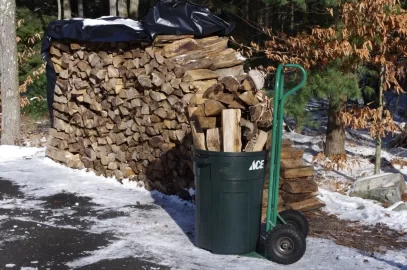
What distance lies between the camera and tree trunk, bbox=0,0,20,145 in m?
11.9

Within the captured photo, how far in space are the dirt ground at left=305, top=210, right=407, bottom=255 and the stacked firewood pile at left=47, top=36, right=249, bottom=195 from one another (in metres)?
1.70

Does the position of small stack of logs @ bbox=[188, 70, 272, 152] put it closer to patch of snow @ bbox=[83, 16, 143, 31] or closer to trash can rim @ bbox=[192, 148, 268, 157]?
trash can rim @ bbox=[192, 148, 268, 157]

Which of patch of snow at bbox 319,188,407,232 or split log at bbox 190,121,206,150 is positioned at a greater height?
split log at bbox 190,121,206,150

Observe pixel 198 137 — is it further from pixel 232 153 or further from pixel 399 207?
pixel 399 207

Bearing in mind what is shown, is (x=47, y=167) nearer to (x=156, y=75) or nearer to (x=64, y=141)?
(x=64, y=141)

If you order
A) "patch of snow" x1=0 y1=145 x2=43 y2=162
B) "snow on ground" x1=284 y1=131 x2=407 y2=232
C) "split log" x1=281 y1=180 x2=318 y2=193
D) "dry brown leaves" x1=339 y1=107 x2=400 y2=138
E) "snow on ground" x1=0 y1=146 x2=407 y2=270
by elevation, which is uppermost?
"dry brown leaves" x1=339 y1=107 x2=400 y2=138

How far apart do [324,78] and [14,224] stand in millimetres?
4972

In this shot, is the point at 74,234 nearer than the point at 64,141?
Yes

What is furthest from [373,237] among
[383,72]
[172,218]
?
[383,72]

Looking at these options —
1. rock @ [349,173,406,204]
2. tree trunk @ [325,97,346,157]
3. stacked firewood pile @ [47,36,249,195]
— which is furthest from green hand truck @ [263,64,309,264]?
tree trunk @ [325,97,346,157]

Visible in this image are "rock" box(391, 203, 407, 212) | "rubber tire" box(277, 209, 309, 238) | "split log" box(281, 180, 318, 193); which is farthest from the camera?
"rock" box(391, 203, 407, 212)

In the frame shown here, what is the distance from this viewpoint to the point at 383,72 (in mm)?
9000

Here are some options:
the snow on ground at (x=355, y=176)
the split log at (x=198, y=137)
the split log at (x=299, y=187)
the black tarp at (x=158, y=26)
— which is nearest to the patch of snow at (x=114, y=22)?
the black tarp at (x=158, y=26)

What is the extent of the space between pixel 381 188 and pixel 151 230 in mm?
3473
